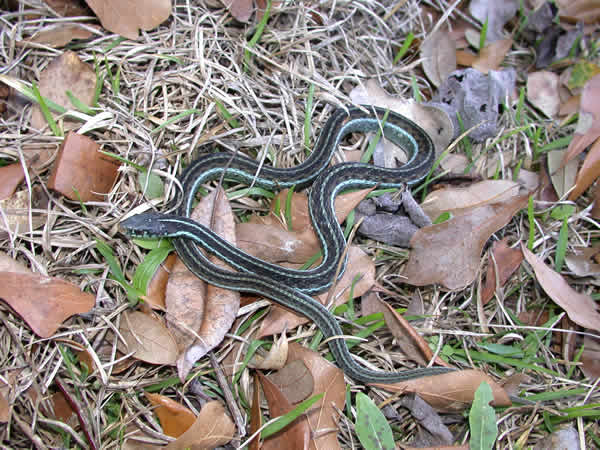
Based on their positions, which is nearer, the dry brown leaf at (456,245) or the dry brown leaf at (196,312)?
the dry brown leaf at (196,312)

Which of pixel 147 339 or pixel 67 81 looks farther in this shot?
pixel 67 81

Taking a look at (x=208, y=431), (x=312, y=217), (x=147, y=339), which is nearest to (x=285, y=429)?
(x=208, y=431)

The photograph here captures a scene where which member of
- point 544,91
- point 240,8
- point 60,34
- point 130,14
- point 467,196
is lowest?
point 467,196

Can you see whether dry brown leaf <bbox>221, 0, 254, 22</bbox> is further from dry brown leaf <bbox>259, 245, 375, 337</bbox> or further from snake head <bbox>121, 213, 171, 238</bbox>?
dry brown leaf <bbox>259, 245, 375, 337</bbox>

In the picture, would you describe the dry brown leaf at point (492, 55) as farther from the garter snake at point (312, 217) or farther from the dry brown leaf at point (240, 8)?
the dry brown leaf at point (240, 8)

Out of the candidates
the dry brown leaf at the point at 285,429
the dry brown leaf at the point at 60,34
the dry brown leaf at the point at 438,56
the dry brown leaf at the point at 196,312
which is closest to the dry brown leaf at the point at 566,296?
the dry brown leaf at the point at 438,56

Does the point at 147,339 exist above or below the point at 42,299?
below

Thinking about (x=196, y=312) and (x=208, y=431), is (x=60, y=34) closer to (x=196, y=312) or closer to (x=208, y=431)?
(x=196, y=312)
